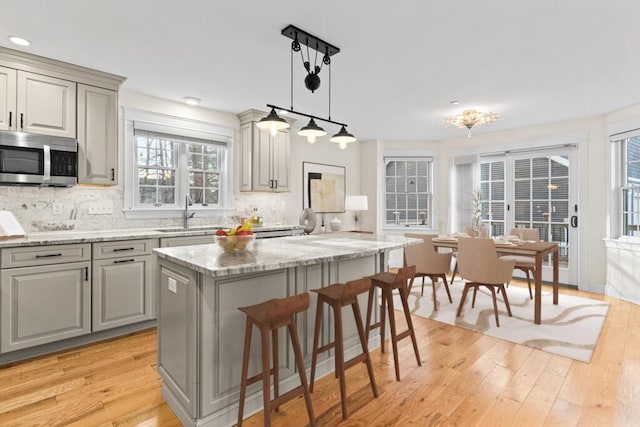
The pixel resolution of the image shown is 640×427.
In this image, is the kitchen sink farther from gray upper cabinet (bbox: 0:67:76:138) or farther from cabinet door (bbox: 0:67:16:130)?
cabinet door (bbox: 0:67:16:130)

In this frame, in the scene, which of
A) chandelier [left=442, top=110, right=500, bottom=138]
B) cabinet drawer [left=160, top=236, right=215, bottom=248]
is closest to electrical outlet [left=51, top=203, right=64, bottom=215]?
cabinet drawer [left=160, top=236, right=215, bottom=248]

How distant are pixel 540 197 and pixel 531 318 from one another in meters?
2.61

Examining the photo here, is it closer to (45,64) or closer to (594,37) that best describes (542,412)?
(594,37)

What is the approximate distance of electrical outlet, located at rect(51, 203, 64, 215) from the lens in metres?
3.37

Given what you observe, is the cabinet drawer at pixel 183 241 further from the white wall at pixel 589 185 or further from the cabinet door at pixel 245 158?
the white wall at pixel 589 185

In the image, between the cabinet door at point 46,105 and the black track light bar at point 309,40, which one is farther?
the cabinet door at point 46,105

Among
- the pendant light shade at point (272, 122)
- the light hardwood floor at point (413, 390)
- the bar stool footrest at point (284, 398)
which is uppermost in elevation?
the pendant light shade at point (272, 122)

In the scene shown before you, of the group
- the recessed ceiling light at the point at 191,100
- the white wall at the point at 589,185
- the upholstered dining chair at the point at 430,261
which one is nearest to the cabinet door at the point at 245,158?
the recessed ceiling light at the point at 191,100

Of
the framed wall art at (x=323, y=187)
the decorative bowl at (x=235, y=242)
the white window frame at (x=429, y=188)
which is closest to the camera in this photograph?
the decorative bowl at (x=235, y=242)

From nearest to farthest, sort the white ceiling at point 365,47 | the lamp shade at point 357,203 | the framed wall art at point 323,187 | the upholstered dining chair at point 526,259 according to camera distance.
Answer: the white ceiling at point 365,47 → the upholstered dining chair at point 526,259 → the framed wall art at point 323,187 → the lamp shade at point 357,203

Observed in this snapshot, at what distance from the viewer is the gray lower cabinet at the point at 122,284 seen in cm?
303

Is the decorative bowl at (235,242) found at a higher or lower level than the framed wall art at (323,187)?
lower

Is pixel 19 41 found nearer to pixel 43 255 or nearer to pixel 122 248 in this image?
pixel 43 255

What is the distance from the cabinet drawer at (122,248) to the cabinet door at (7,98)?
49.2 inches
